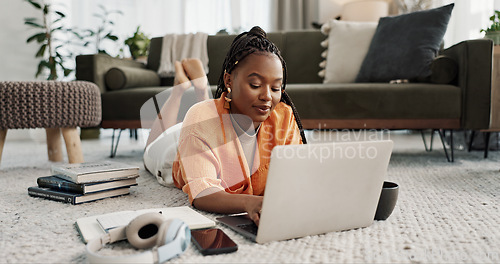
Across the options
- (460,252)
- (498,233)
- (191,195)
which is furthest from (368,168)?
(191,195)

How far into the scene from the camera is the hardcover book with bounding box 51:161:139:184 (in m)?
1.14

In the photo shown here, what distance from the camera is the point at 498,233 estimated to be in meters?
0.84

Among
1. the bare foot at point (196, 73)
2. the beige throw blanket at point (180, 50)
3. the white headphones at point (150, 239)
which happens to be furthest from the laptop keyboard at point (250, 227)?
the beige throw blanket at point (180, 50)

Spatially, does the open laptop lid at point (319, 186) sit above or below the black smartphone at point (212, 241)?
above

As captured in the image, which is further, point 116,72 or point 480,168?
point 116,72

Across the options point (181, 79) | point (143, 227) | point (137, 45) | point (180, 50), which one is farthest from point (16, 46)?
point (143, 227)

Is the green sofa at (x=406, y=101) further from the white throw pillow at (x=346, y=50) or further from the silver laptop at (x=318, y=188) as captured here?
the silver laptop at (x=318, y=188)

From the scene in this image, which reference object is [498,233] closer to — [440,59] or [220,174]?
[220,174]

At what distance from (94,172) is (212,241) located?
575 mm

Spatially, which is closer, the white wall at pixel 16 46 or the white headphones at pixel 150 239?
the white headphones at pixel 150 239

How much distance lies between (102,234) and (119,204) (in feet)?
1.25

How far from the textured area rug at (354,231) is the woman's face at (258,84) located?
29 centimetres

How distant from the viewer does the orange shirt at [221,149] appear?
965 mm

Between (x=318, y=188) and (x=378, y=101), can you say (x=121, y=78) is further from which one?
(x=318, y=188)
